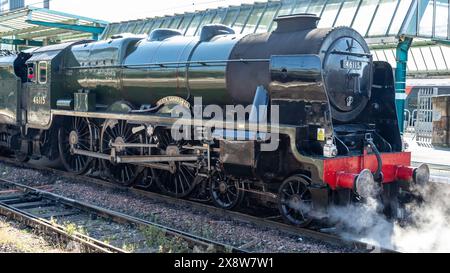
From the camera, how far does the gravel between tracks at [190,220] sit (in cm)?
680

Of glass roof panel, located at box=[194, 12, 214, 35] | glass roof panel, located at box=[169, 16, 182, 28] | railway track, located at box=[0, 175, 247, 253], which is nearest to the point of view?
railway track, located at box=[0, 175, 247, 253]

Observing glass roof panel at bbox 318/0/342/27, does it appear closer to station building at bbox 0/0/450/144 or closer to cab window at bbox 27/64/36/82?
station building at bbox 0/0/450/144

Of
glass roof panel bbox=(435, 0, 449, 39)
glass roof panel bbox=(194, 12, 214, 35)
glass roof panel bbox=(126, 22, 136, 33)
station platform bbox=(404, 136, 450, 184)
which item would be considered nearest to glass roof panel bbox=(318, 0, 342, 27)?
glass roof panel bbox=(435, 0, 449, 39)

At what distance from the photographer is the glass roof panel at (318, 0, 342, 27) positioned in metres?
17.0

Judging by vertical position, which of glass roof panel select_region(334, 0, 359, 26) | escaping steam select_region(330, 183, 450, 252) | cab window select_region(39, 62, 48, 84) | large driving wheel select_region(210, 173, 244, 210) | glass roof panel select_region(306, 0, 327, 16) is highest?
glass roof panel select_region(306, 0, 327, 16)

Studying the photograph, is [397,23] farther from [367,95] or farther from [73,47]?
[73,47]

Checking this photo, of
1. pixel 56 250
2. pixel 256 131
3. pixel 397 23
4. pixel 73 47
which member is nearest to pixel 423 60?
pixel 397 23

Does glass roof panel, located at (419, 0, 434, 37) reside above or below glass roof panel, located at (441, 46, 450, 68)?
below

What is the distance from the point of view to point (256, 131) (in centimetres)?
751

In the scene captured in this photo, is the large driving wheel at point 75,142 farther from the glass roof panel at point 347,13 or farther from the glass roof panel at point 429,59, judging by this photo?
the glass roof panel at point 429,59

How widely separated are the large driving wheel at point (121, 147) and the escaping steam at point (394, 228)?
4.53 meters

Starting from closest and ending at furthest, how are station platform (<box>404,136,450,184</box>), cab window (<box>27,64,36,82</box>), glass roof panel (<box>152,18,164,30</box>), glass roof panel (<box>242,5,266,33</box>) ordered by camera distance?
station platform (<box>404,136,450,184</box>), cab window (<box>27,64,36,82</box>), glass roof panel (<box>242,5,266,33</box>), glass roof panel (<box>152,18,164,30</box>)

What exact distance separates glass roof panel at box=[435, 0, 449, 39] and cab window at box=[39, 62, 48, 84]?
36.2 ft

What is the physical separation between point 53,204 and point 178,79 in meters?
3.23
